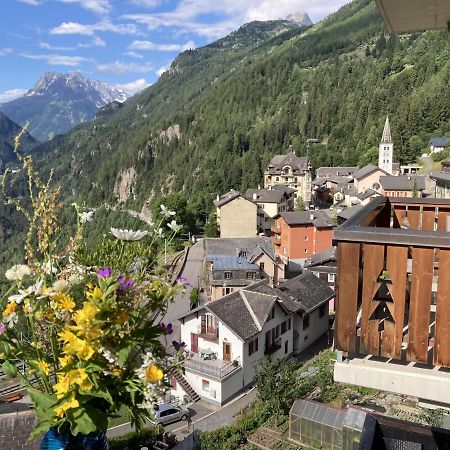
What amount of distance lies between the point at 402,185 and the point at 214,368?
31.1 m

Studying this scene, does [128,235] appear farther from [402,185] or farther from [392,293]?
[402,185]

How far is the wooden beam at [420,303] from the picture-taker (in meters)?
2.22

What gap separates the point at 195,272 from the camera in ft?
112

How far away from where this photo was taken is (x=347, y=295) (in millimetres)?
2418

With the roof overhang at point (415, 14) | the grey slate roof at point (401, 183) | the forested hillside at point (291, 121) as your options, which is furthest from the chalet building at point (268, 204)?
the roof overhang at point (415, 14)

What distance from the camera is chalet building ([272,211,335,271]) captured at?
3241 centimetres

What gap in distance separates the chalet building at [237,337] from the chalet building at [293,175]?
114 ft

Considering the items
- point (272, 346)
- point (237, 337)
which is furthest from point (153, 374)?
point (272, 346)

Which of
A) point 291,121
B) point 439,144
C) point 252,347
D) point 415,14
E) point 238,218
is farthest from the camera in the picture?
point 291,121

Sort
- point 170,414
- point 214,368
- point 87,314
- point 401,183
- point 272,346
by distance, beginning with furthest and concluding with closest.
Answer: point 401,183
point 272,346
point 214,368
point 170,414
point 87,314

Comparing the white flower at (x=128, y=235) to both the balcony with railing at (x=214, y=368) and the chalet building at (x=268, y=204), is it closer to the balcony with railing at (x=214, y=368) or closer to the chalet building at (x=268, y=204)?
the balcony with railing at (x=214, y=368)

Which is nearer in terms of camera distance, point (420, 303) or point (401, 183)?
point (420, 303)

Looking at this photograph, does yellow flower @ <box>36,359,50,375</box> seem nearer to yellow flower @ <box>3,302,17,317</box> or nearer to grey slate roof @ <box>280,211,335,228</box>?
yellow flower @ <box>3,302,17,317</box>

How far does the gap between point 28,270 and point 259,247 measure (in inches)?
1054
